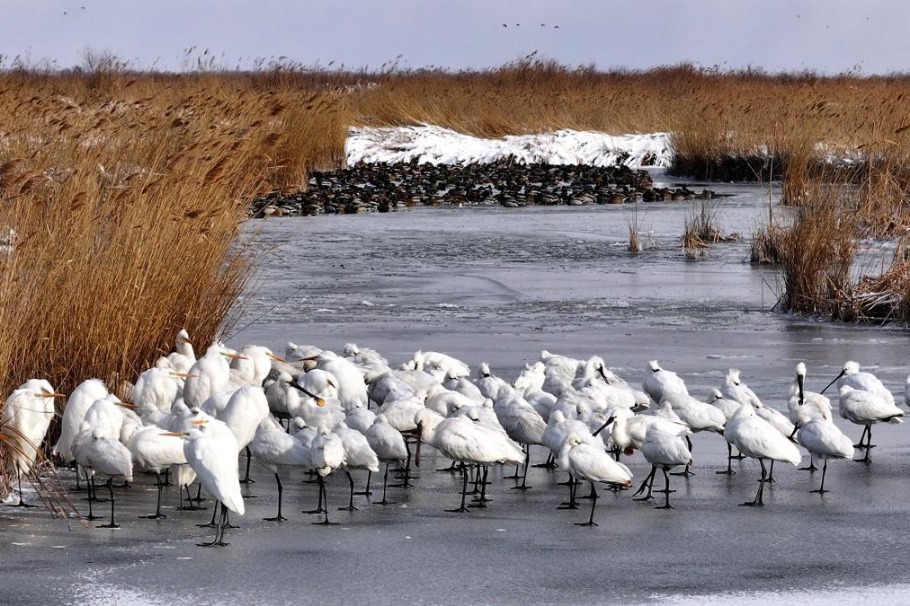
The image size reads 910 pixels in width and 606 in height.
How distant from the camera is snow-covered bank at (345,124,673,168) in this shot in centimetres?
3797

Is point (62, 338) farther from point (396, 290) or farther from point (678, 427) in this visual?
point (396, 290)

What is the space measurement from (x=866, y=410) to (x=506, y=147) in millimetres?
30970

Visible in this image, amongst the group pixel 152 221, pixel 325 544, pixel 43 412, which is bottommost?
pixel 325 544

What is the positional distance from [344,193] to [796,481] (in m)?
20.7

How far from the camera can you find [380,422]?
7.66 m

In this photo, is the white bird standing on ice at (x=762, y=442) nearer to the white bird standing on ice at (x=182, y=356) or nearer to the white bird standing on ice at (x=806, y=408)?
the white bird standing on ice at (x=806, y=408)

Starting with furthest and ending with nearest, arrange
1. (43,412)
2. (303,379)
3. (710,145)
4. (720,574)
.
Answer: (710,145) → (303,379) → (43,412) → (720,574)

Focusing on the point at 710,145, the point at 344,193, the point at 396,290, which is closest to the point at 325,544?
the point at 396,290

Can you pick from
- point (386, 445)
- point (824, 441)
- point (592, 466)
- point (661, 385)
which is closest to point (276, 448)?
point (386, 445)

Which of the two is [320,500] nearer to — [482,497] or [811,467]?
[482,497]

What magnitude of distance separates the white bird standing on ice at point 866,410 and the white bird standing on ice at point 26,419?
467 centimetres

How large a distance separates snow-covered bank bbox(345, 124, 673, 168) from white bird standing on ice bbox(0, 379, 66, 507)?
30377 millimetres

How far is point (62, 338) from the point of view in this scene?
807 cm

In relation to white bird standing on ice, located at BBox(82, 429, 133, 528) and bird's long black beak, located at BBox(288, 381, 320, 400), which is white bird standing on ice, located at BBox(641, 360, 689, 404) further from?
white bird standing on ice, located at BBox(82, 429, 133, 528)
